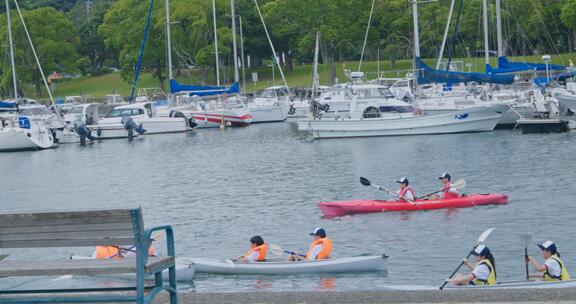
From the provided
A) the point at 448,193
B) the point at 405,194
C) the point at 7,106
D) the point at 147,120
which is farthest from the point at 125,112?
the point at 448,193

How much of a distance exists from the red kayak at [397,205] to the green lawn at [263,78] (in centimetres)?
5133

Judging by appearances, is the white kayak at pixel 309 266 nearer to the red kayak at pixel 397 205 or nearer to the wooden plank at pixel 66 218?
the red kayak at pixel 397 205

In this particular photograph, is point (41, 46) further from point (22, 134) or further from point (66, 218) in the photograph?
point (66, 218)

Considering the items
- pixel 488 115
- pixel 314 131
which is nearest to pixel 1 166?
pixel 314 131

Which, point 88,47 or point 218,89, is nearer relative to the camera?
point 218,89

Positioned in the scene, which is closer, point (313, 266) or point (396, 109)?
point (313, 266)

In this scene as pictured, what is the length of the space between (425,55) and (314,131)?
132 ft

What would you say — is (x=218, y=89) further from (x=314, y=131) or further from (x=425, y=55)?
(x=425, y=55)

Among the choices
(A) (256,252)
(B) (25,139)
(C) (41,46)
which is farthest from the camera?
(C) (41,46)

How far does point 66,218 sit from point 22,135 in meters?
52.6

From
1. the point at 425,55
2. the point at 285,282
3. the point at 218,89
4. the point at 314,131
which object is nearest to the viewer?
the point at 285,282

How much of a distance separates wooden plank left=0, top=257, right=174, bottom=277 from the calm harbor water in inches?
400

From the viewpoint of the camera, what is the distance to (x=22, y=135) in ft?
198

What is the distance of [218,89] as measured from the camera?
74.4 m
